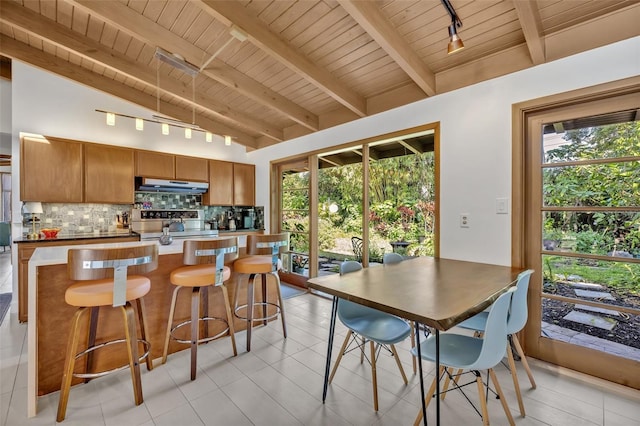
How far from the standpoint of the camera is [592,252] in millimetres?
2135

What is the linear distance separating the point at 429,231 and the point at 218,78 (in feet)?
11.0

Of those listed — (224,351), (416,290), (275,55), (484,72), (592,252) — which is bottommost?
(224,351)

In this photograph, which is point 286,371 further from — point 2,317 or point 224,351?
point 2,317

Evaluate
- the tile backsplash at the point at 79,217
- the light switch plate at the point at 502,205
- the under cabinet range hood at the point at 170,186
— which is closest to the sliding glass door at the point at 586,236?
the light switch plate at the point at 502,205

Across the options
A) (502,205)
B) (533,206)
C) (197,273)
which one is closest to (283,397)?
(197,273)

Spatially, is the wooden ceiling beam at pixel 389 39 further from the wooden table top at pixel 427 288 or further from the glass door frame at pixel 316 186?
the wooden table top at pixel 427 288

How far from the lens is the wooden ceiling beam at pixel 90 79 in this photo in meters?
3.25

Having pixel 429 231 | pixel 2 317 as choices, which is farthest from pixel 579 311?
pixel 2 317

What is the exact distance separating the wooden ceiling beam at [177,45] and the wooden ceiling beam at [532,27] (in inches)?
102

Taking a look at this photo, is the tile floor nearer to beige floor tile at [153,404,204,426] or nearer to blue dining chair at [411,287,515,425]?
beige floor tile at [153,404,204,426]

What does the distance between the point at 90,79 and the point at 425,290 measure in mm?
4823

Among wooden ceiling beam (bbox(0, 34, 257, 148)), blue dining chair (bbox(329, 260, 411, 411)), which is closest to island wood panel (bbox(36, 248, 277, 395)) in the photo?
blue dining chair (bbox(329, 260, 411, 411))

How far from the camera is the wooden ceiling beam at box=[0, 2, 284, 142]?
2.65 m

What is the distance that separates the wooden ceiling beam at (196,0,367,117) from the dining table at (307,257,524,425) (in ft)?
6.60
